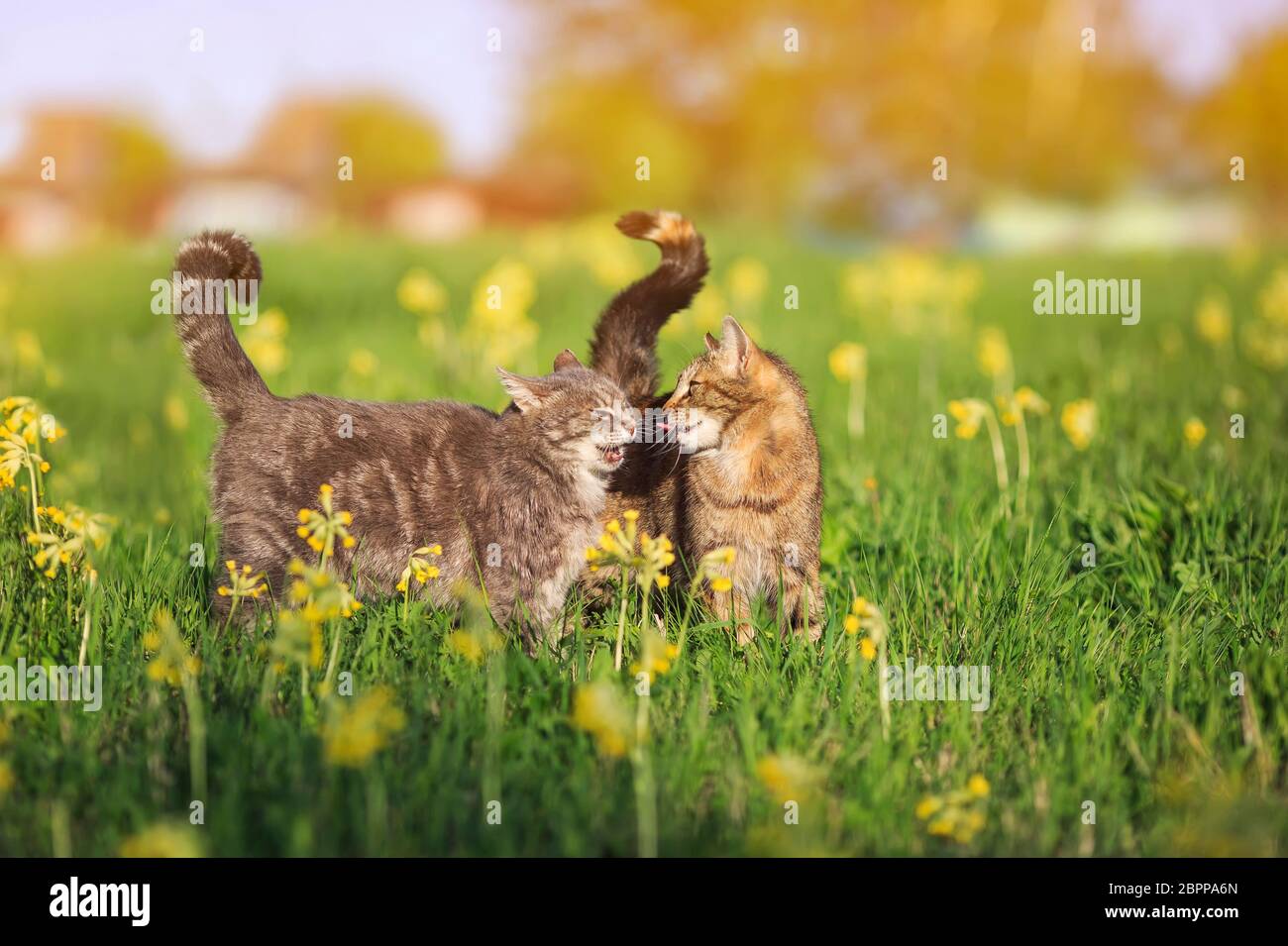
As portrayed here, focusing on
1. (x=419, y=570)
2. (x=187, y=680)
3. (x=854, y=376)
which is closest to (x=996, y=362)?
(x=854, y=376)

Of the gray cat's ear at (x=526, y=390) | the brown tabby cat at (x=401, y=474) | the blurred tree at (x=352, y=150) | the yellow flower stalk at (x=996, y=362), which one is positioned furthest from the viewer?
the blurred tree at (x=352, y=150)

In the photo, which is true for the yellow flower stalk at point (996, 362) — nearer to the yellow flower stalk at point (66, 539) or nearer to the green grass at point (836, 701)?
the green grass at point (836, 701)

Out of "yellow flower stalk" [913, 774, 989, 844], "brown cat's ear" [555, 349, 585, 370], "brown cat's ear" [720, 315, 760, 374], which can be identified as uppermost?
"brown cat's ear" [555, 349, 585, 370]

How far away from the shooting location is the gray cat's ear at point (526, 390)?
3.98m

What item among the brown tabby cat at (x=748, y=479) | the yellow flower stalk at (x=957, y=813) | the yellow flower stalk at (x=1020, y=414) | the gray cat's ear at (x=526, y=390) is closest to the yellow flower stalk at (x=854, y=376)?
the yellow flower stalk at (x=1020, y=414)

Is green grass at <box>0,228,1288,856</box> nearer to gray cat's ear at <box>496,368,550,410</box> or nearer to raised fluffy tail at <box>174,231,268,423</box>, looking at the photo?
raised fluffy tail at <box>174,231,268,423</box>

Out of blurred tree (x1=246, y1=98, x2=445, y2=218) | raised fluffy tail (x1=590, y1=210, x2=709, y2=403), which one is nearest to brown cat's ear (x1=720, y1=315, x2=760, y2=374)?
raised fluffy tail (x1=590, y1=210, x2=709, y2=403)

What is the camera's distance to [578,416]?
394 cm

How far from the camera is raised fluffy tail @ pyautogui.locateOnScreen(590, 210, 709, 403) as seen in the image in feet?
14.4

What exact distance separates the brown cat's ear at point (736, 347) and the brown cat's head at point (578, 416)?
1.36 ft

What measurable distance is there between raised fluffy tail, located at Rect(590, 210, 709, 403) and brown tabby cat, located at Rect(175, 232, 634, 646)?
1.72ft

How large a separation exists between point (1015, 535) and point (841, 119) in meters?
26.9
